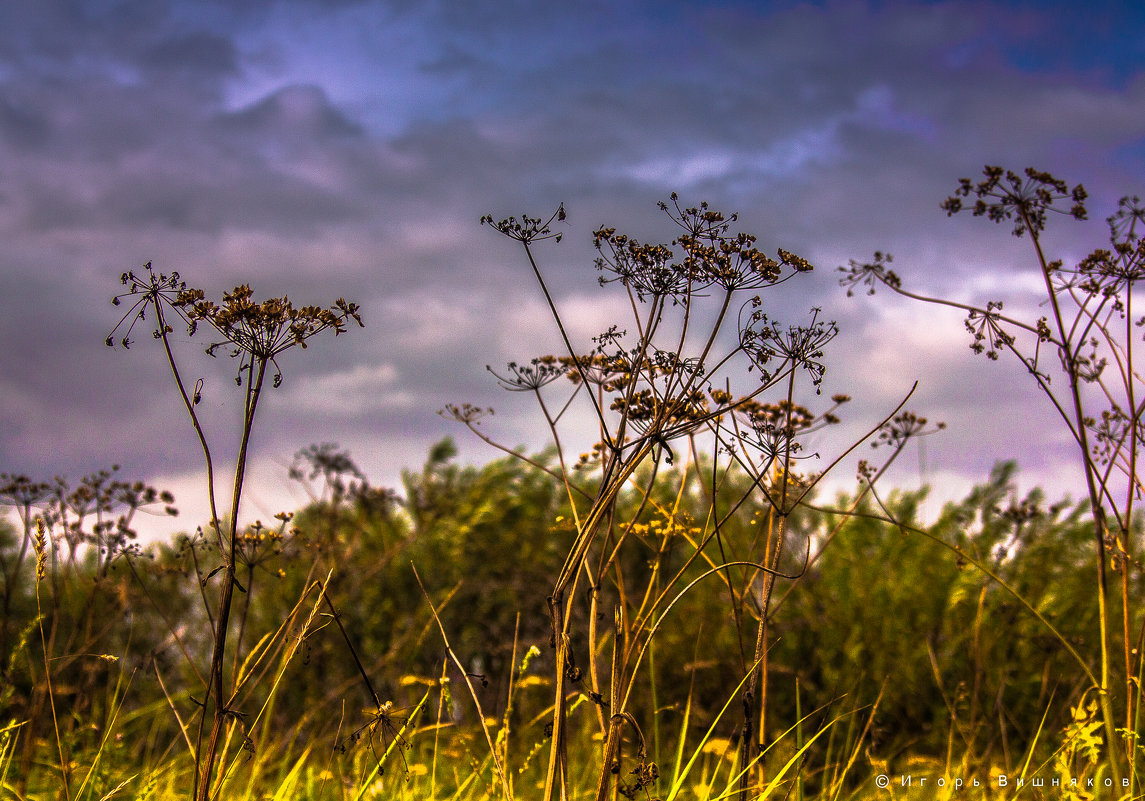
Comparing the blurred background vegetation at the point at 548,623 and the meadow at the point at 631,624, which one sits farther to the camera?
the blurred background vegetation at the point at 548,623

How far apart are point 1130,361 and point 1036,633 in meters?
4.46

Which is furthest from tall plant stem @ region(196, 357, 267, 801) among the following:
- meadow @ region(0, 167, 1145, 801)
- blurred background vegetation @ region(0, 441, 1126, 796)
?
blurred background vegetation @ region(0, 441, 1126, 796)

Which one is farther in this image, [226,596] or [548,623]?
[548,623]

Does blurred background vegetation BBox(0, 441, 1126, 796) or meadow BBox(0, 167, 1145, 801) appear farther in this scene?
blurred background vegetation BBox(0, 441, 1126, 796)

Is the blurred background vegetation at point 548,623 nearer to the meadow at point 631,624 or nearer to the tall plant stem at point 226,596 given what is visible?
the meadow at point 631,624

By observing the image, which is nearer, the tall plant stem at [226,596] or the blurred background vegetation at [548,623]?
the tall plant stem at [226,596]

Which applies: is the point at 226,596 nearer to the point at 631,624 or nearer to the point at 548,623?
the point at 631,624

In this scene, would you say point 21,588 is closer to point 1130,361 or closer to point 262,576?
point 262,576

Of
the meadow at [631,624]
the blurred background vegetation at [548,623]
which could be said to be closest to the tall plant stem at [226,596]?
the meadow at [631,624]

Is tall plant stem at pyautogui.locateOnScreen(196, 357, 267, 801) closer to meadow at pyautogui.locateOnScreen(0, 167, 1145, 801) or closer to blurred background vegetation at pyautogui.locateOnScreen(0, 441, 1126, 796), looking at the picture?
meadow at pyautogui.locateOnScreen(0, 167, 1145, 801)

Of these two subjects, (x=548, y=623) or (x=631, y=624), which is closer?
(x=631, y=624)

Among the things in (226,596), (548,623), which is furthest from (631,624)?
(548,623)

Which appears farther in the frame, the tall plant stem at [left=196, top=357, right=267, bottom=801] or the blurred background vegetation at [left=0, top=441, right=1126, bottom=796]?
the blurred background vegetation at [left=0, top=441, right=1126, bottom=796]

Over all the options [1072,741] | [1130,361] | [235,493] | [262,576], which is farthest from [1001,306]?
[262,576]
